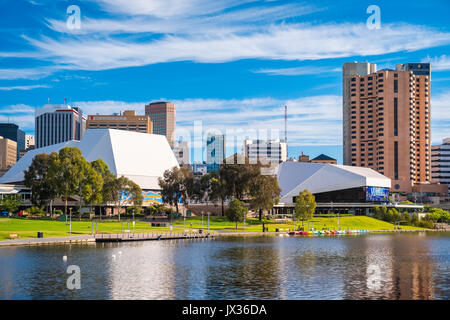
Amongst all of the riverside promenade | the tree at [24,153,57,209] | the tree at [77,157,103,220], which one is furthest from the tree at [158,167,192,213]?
the riverside promenade

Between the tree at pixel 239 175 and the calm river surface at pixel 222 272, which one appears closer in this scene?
the calm river surface at pixel 222 272

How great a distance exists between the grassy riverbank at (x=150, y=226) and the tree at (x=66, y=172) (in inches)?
366

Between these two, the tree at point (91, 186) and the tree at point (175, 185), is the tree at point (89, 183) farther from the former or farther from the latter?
the tree at point (175, 185)

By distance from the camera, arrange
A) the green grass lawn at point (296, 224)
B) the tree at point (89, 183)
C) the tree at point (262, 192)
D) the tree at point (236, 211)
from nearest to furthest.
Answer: the tree at point (89, 183) < the tree at point (236, 211) < the green grass lawn at point (296, 224) < the tree at point (262, 192)

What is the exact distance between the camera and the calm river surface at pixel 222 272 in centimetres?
5675

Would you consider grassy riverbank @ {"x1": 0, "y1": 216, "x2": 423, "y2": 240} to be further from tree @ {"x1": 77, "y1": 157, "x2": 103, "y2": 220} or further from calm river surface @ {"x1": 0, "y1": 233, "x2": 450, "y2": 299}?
calm river surface @ {"x1": 0, "y1": 233, "x2": 450, "y2": 299}

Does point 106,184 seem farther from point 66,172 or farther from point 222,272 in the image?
point 222,272

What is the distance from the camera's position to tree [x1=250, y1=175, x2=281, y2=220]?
557ft

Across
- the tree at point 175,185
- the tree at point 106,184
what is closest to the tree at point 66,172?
the tree at point 106,184

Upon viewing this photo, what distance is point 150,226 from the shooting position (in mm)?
146000

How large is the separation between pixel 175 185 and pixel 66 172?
144ft

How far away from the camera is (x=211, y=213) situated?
647 feet
